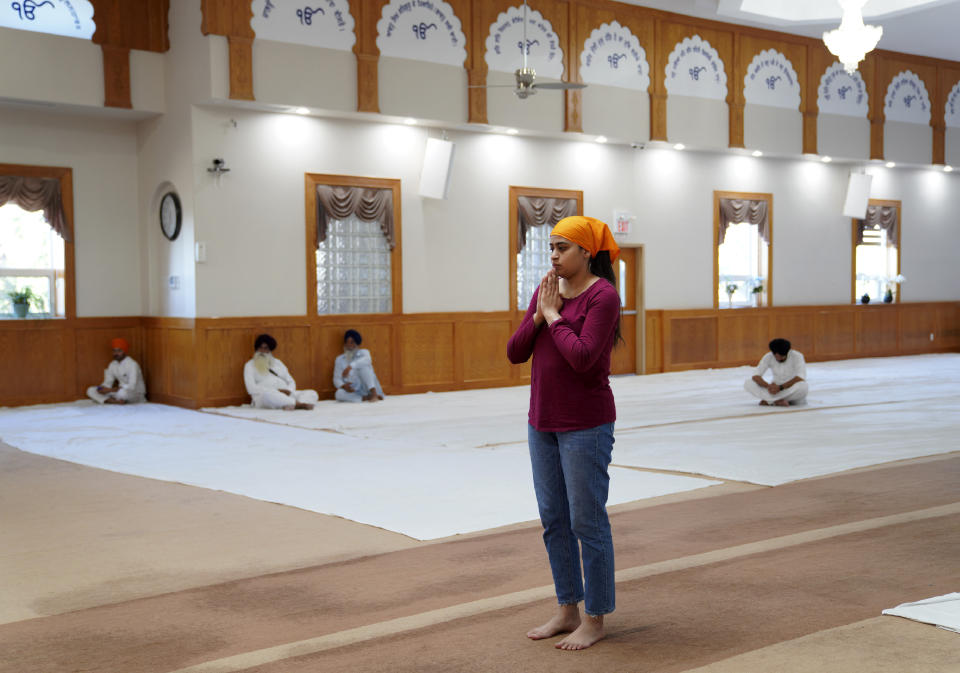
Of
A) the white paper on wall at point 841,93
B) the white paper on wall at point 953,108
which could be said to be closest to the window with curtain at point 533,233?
the white paper on wall at point 841,93

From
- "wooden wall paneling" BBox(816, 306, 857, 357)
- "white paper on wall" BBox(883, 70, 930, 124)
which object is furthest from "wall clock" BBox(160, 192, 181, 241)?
"white paper on wall" BBox(883, 70, 930, 124)

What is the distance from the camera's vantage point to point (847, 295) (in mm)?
16266

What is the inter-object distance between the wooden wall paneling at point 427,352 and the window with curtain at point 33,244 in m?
3.80

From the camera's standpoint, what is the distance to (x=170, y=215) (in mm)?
10984

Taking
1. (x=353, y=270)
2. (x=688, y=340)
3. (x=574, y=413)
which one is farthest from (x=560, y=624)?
(x=688, y=340)

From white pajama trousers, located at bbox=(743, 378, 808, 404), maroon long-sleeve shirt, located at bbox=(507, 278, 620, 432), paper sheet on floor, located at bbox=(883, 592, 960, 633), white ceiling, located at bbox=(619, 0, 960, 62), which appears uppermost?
white ceiling, located at bbox=(619, 0, 960, 62)

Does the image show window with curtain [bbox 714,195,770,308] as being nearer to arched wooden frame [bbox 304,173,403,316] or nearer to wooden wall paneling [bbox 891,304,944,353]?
wooden wall paneling [bbox 891,304,944,353]

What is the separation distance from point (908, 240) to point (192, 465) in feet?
45.4

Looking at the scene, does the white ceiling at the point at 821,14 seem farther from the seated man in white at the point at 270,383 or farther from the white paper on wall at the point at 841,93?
the seated man in white at the point at 270,383

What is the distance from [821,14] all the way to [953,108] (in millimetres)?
4190

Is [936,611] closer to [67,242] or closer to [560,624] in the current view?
[560,624]

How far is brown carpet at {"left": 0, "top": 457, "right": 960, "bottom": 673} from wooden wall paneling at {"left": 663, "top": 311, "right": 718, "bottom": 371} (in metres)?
9.23

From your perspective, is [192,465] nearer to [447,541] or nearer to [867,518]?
[447,541]

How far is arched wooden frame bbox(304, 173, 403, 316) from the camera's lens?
11.2 meters
